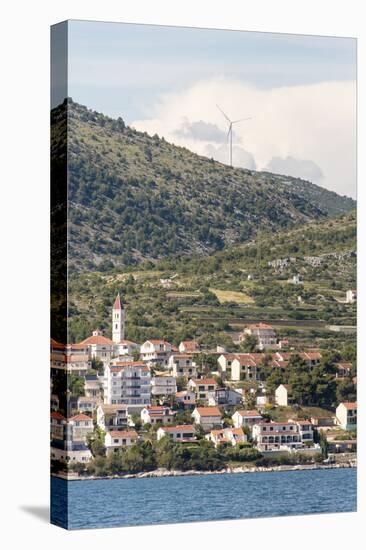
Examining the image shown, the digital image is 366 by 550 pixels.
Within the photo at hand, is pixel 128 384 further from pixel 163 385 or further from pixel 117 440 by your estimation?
pixel 117 440

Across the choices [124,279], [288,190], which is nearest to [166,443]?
[124,279]

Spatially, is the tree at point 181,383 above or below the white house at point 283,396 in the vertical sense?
above

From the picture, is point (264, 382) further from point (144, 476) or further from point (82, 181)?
point (82, 181)

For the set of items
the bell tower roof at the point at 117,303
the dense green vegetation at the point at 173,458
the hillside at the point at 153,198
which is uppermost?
the hillside at the point at 153,198

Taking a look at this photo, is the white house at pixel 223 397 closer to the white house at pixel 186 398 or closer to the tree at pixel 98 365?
the white house at pixel 186 398

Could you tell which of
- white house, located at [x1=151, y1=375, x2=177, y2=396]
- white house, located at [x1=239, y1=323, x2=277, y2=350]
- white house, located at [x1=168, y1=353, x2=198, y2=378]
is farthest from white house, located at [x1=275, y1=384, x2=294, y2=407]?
white house, located at [x1=151, y1=375, x2=177, y2=396]

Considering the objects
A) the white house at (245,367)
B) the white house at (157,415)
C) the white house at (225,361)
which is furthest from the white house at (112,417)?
the white house at (245,367)
